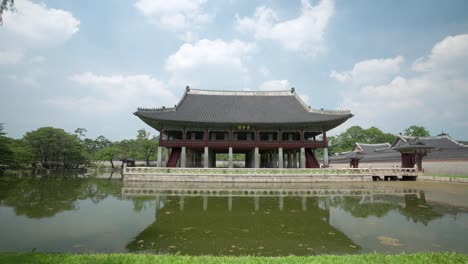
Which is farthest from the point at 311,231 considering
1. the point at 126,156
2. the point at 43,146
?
the point at 126,156

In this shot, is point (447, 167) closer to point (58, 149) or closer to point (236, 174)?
point (236, 174)

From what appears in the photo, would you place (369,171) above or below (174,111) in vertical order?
below

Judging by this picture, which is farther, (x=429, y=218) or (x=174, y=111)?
(x=174, y=111)

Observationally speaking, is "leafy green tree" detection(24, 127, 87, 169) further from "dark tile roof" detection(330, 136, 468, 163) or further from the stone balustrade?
"dark tile roof" detection(330, 136, 468, 163)

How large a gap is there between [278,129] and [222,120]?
24.7ft

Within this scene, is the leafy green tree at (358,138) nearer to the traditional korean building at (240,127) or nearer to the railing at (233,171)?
the traditional korean building at (240,127)

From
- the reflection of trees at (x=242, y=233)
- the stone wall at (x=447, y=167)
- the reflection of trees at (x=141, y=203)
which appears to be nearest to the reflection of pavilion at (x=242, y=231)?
the reflection of trees at (x=242, y=233)

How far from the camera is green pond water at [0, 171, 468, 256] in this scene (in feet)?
24.0

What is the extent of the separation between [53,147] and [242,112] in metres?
34.6

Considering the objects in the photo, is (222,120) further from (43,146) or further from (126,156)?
(126,156)

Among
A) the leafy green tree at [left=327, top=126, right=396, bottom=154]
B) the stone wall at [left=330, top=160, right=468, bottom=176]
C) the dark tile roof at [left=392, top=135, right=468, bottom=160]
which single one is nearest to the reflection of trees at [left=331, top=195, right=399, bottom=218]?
the stone wall at [left=330, top=160, right=468, bottom=176]

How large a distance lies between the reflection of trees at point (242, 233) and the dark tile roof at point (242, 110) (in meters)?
19.7

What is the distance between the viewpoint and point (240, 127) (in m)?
32.4

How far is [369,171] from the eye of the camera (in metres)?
28.3
